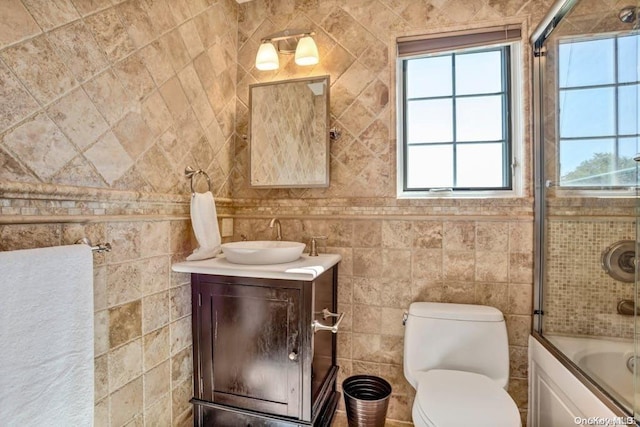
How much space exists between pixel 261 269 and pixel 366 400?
874 millimetres

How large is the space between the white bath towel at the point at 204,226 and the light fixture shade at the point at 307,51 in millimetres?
950

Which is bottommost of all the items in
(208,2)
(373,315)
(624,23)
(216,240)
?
(373,315)

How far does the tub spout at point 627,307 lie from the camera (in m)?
1.19

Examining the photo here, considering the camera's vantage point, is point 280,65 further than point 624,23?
Yes

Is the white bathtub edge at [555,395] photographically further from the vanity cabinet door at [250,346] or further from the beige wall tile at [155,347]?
the beige wall tile at [155,347]

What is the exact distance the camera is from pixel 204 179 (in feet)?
5.97

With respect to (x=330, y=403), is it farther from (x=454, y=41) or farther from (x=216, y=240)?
(x=454, y=41)

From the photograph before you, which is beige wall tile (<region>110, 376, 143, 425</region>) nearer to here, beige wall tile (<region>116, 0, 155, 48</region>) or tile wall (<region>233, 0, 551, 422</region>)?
tile wall (<region>233, 0, 551, 422</region>)

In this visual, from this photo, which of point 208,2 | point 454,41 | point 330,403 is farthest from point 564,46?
point 330,403

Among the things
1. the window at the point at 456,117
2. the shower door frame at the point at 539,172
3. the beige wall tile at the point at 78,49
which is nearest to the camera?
the beige wall tile at the point at 78,49

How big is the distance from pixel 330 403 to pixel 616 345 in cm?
131

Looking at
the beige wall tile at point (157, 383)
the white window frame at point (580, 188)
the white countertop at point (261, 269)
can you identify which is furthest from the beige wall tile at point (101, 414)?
the white window frame at point (580, 188)

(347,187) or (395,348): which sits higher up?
(347,187)

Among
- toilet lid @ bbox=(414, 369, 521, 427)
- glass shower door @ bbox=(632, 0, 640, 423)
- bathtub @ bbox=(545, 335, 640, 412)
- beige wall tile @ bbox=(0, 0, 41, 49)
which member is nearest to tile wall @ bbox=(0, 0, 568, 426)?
beige wall tile @ bbox=(0, 0, 41, 49)
